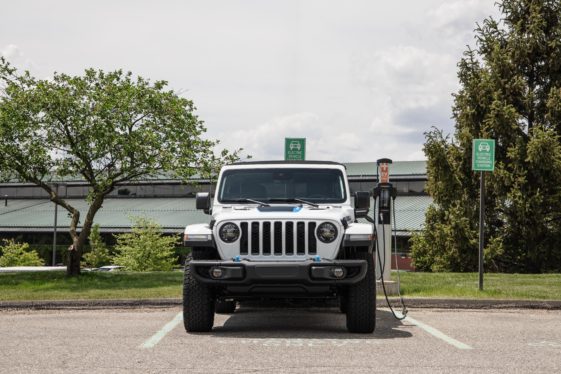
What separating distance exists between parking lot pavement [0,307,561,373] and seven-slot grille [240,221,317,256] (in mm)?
998

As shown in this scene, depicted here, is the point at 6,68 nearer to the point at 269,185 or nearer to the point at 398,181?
the point at 269,185

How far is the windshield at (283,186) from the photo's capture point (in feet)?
35.5

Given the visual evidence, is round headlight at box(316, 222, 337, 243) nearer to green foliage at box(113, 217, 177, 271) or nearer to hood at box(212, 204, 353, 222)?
hood at box(212, 204, 353, 222)

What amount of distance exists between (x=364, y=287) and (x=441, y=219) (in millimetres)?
20789

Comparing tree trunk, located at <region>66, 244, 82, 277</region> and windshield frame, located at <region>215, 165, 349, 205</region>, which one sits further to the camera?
tree trunk, located at <region>66, 244, 82, 277</region>

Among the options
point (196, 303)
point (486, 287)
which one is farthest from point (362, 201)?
point (486, 287)

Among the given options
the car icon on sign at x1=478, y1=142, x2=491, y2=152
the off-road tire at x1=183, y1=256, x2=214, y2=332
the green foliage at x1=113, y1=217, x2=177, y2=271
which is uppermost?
the car icon on sign at x1=478, y1=142, x2=491, y2=152

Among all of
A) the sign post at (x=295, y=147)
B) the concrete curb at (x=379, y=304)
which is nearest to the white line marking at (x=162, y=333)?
the concrete curb at (x=379, y=304)

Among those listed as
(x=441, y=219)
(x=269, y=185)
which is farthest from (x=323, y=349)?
(x=441, y=219)

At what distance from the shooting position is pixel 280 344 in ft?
28.3

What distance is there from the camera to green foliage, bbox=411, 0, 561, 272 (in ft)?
88.6

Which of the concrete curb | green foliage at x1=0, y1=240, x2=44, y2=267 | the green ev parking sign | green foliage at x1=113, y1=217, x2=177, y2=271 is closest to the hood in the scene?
the concrete curb

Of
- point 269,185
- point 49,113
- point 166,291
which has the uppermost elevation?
point 49,113

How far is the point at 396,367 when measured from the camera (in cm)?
717
